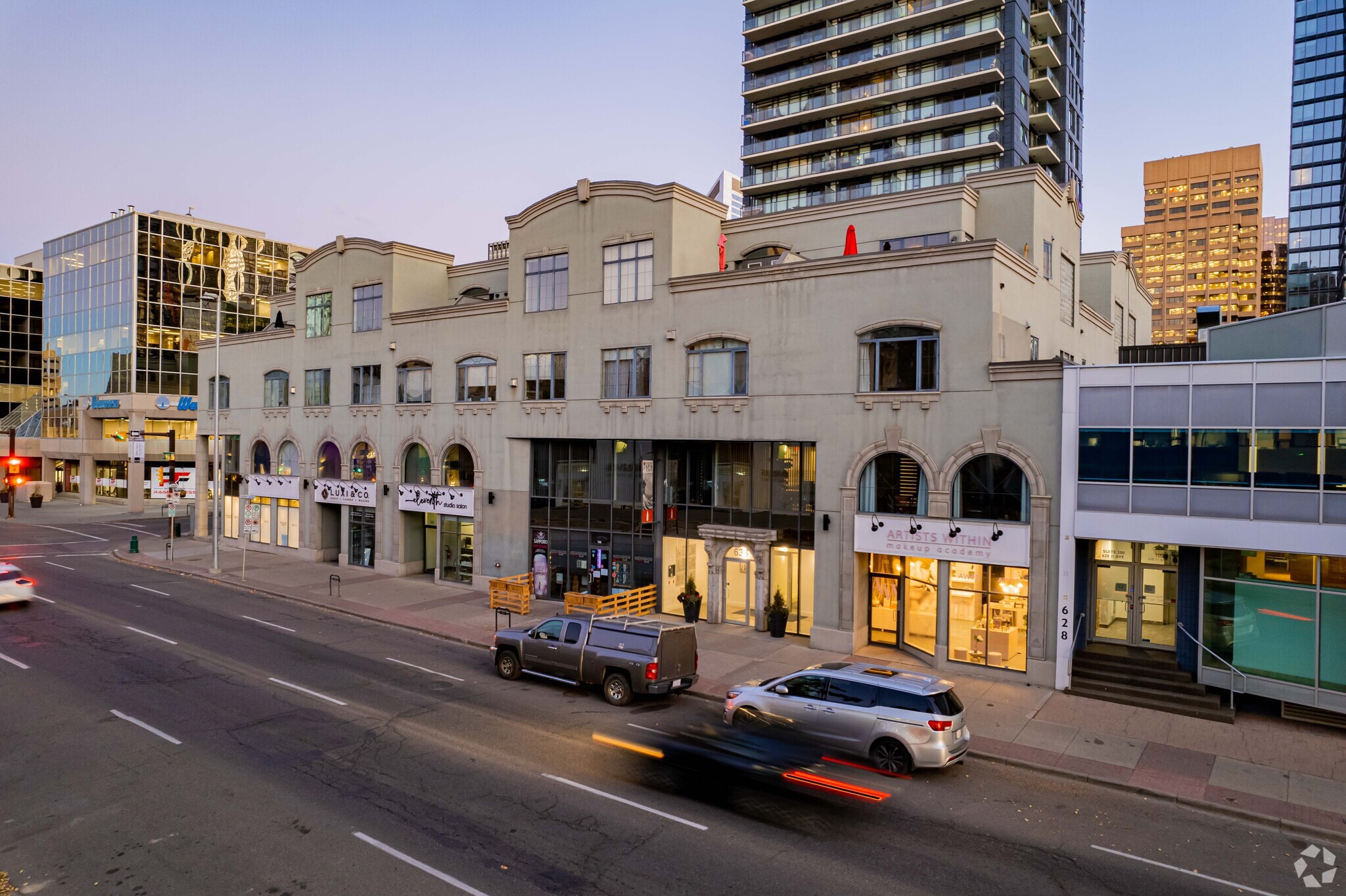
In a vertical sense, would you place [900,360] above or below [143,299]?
below

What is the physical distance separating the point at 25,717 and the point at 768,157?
210ft

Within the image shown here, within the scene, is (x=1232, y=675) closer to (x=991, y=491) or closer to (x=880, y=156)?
(x=991, y=491)

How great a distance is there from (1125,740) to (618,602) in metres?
15.6

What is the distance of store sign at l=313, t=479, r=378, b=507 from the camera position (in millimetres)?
36750

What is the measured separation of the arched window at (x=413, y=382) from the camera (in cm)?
3509

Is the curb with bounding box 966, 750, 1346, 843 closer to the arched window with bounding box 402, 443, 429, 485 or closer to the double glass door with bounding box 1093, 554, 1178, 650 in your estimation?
the double glass door with bounding box 1093, 554, 1178, 650

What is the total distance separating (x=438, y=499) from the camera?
112ft

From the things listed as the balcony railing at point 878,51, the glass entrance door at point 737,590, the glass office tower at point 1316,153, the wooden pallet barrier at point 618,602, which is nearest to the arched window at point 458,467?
the wooden pallet barrier at point 618,602

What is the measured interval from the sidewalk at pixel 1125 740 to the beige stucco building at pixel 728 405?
4.71 feet

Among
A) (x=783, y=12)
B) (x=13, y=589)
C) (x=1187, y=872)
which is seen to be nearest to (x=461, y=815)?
(x=1187, y=872)

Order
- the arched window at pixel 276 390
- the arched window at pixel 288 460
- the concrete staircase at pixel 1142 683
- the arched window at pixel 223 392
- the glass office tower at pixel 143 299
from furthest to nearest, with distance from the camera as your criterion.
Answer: the glass office tower at pixel 143 299
the arched window at pixel 223 392
the arched window at pixel 276 390
the arched window at pixel 288 460
the concrete staircase at pixel 1142 683

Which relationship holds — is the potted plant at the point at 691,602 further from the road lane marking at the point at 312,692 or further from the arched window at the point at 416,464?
the arched window at the point at 416,464

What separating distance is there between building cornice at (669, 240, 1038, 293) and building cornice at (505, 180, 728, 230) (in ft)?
11.0

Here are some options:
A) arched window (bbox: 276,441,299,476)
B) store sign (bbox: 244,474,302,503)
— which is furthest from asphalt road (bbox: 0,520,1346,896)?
arched window (bbox: 276,441,299,476)
